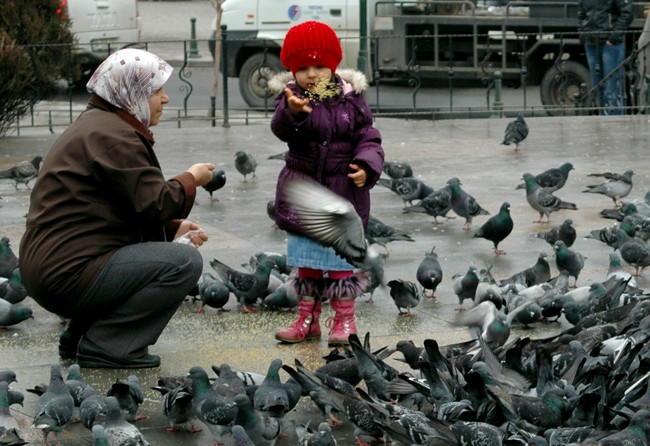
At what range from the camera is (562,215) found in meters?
10.8

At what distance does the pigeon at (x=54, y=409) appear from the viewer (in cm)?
544

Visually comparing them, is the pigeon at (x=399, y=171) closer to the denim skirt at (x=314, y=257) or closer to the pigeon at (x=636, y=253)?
the pigeon at (x=636, y=253)

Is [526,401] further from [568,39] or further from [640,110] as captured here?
[568,39]

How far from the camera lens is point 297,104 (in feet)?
21.7

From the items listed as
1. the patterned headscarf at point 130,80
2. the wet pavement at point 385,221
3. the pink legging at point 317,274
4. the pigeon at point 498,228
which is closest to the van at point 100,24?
the wet pavement at point 385,221

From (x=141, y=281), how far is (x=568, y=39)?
13313 millimetres

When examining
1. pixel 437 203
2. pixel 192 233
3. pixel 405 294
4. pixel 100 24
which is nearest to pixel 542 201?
pixel 437 203

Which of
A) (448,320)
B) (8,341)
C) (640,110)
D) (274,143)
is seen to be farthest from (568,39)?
(8,341)

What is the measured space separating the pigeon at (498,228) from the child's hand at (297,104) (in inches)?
118

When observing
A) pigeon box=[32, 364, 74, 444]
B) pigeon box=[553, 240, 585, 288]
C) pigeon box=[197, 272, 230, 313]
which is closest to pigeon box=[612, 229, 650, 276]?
pigeon box=[553, 240, 585, 288]

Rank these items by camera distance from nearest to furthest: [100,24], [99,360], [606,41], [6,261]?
[99,360] < [6,261] < [606,41] < [100,24]

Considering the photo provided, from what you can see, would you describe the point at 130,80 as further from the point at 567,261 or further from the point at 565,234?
the point at 565,234

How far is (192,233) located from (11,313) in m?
1.33

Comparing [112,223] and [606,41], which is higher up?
[606,41]
